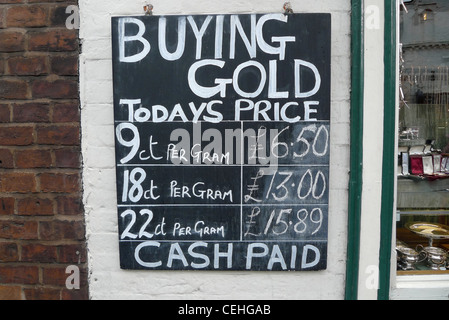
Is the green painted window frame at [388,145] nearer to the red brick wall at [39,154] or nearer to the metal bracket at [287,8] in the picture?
the metal bracket at [287,8]

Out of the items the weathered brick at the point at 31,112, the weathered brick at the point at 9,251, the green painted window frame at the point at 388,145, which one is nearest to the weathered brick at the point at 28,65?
the weathered brick at the point at 31,112

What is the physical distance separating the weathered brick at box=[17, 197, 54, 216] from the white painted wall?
0.23 meters

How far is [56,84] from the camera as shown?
1.91 metres

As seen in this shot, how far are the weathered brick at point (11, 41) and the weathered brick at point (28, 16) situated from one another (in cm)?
5

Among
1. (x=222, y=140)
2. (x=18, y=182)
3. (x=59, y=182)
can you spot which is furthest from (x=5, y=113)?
(x=222, y=140)

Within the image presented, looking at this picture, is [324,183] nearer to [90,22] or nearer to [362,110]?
[362,110]

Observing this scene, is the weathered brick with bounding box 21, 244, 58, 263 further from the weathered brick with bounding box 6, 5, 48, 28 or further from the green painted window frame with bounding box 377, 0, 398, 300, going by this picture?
the green painted window frame with bounding box 377, 0, 398, 300

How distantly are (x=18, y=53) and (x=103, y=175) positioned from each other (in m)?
0.89

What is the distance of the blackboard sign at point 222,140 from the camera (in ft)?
6.17

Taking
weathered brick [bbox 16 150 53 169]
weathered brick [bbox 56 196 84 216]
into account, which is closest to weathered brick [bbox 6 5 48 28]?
weathered brick [bbox 16 150 53 169]

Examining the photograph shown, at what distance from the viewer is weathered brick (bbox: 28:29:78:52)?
1.89 meters

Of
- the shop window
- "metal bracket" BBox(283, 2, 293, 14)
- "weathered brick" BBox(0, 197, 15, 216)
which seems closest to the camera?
"metal bracket" BBox(283, 2, 293, 14)

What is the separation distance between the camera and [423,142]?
7.56 feet

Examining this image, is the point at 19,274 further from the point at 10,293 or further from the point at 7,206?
the point at 7,206
